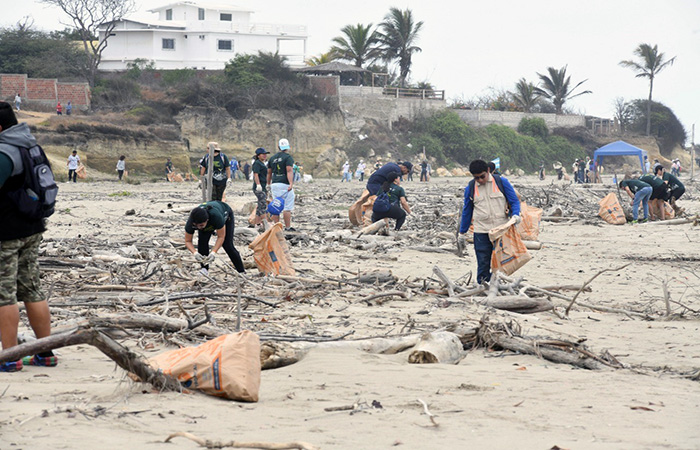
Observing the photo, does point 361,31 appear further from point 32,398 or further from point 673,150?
point 32,398

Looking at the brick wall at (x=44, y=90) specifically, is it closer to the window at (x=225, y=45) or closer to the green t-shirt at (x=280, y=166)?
the window at (x=225, y=45)

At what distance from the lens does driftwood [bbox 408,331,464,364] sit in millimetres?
4867

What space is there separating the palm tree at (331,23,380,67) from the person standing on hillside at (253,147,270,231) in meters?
44.9

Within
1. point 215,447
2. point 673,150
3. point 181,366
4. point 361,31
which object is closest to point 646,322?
point 181,366

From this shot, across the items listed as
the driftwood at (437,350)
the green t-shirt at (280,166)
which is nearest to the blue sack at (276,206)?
the green t-shirt at (280,166)

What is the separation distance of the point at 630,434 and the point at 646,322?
353 cm

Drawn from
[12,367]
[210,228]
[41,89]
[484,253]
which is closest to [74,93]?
[41,89]

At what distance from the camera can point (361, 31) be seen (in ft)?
184

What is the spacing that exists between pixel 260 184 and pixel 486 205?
6.20 meters

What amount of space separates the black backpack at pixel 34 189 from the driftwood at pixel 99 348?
0.96 m

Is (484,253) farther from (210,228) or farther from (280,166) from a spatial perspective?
(280,166)

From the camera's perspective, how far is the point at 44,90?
41.8m

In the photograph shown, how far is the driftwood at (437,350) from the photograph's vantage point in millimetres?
4867

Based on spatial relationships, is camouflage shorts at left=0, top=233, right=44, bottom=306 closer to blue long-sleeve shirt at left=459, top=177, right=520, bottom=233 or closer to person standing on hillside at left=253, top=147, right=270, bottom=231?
blue long-sleeve shirt at left=459, top=177, right=520, bottom=233
